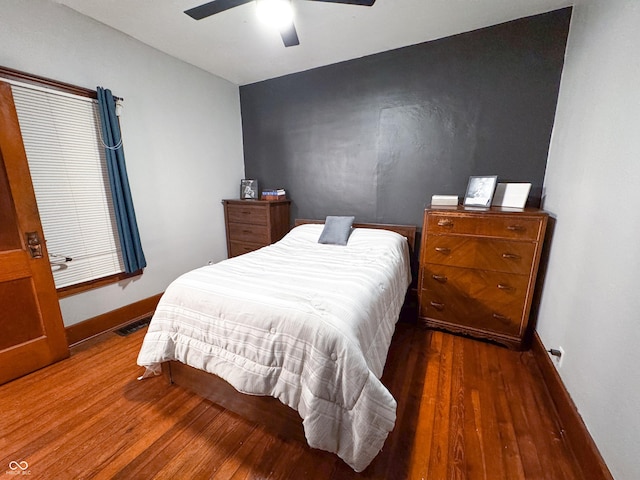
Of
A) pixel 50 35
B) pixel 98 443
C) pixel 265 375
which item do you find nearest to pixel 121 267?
pixel 98 443

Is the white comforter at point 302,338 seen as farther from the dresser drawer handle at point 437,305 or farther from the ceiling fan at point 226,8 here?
the ceiling fan at point 226,8

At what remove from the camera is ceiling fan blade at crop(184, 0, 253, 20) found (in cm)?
152

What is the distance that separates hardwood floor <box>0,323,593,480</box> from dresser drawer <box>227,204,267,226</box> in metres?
1.82

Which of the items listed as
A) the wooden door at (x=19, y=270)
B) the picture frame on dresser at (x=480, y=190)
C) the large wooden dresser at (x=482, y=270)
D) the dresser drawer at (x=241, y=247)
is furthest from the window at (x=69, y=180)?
the picture frame on dresser at (x=480, y=190)

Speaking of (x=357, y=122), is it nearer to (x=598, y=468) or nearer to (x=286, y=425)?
(x=286, y=425)

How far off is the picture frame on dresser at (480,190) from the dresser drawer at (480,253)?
0.40m

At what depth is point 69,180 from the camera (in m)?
2.01

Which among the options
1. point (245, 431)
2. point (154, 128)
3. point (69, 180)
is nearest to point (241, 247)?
point (154, 128)

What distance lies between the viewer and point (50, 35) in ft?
6.01

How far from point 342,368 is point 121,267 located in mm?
2371

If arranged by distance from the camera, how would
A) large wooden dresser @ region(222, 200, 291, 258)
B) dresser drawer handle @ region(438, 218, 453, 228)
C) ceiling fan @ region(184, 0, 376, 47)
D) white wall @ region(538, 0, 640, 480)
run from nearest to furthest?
1. white wall @ region(538, 0, 640, 480)
2. ceiling fan @ region(184, 0, 376, 47)
3. dresser drawer handle @ region(438, 218, 453, 228)
4. large wooden dresser @ region(222, 200, 291, 258)

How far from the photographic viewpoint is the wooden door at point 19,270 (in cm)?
161

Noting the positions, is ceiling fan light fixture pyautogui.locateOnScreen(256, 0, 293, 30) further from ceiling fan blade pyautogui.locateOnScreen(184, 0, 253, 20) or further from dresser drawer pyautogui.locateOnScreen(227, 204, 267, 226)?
dresser drawer pyautogui.locateOnScreen(227, 204, 267, 226)

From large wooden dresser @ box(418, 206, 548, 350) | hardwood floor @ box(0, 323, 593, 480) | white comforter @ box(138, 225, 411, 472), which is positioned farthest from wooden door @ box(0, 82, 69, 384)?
large wooden dresser @ box(418, 206, 548, 350)
